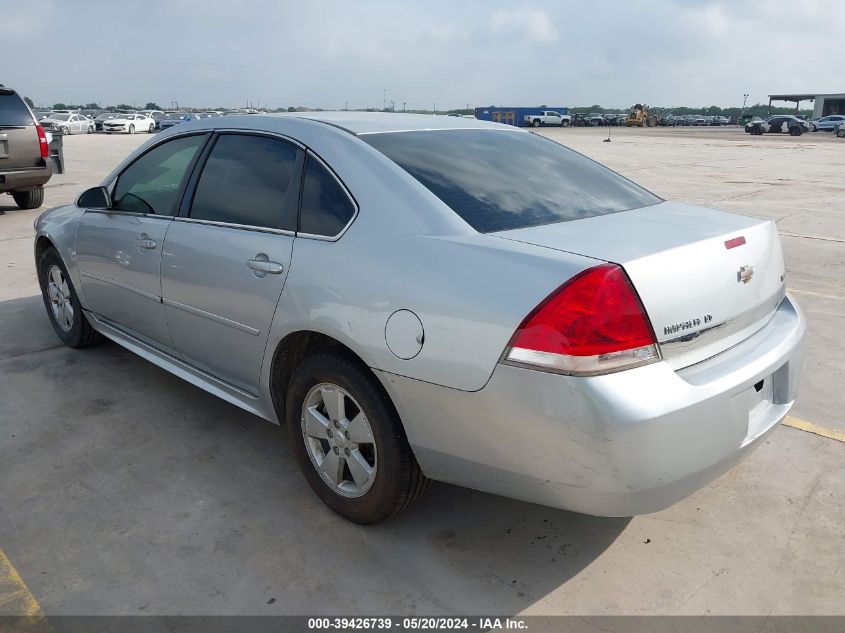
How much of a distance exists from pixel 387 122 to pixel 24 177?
30.2 feet

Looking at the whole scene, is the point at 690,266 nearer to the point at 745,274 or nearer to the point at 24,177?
the point at 745,274

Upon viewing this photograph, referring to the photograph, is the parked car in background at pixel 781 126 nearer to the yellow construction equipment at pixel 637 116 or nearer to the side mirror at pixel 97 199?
the yellow construction equipment at pixel 637 116

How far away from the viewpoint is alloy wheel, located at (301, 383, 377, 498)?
269 cm

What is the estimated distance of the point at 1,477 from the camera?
10.5ft

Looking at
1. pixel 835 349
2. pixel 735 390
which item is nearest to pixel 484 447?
pixel 735 390

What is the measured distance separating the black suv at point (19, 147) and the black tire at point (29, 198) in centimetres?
72

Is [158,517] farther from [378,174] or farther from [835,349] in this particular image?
[835,349]

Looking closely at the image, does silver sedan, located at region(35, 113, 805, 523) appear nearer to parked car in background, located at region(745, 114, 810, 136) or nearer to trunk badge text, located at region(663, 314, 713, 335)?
trunk badge text, located at region(663, 314, 713, 335)

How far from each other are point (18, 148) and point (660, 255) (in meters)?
10.6

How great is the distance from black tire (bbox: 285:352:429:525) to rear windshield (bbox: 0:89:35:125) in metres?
9.57

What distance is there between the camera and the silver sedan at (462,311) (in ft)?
6.93

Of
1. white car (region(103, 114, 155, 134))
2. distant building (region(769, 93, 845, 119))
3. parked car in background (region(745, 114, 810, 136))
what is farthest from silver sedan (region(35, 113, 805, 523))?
distant building (region(769, 93, 845, 119))

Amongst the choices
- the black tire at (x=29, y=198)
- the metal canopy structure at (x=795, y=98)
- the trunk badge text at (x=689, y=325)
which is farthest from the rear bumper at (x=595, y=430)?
the metal canopy structure at (x=795, y=98)

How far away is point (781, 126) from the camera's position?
2174 inches
